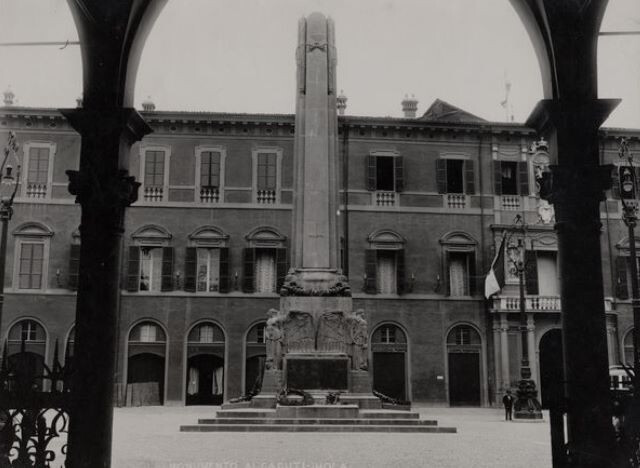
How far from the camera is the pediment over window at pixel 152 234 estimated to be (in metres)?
32.7

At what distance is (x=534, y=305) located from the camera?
32.8 meters

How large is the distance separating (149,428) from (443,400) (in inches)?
652

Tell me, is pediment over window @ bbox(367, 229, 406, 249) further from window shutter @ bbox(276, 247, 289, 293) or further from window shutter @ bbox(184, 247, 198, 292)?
window shutter @ bbox(184, 247, 198, 292)

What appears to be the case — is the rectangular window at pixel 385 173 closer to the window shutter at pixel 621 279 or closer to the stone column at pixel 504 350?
the stone column at pixel 504 350

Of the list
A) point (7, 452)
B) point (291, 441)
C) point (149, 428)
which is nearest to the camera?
point (7, 452)

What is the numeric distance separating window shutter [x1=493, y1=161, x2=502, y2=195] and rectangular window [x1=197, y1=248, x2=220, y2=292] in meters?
12.3

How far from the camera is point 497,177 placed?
114 feet

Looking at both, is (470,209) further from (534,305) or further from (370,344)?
(370,344)

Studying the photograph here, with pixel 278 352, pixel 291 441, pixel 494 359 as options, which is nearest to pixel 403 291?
pixel 494 359

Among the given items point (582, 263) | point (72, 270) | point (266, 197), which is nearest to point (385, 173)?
point (266, 197)

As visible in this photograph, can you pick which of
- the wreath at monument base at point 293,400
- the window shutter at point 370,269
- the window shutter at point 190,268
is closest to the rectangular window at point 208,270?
the window shutter at point 190,268

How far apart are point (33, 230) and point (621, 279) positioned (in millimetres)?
24494

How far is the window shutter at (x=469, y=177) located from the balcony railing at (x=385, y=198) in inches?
128

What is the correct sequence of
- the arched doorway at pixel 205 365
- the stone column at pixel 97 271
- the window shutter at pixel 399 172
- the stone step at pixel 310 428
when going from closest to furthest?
the stone column at pixel 97 271 → the stone step at pixel 310 428 → the arched doorway at pixel 205 365 → the window shutter at pixel 399 172
